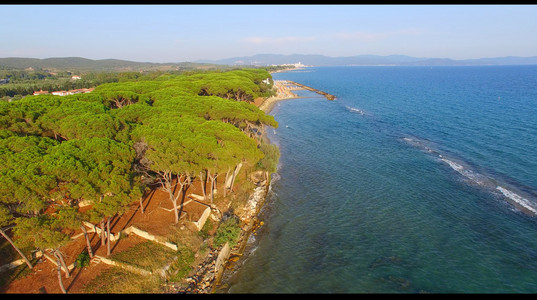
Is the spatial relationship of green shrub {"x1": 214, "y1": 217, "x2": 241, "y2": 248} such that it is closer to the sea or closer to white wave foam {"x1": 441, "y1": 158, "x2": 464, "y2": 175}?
the sea

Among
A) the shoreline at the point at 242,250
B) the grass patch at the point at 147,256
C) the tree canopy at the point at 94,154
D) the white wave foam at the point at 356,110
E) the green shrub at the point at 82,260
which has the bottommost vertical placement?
the shoreline at the point at 242,250

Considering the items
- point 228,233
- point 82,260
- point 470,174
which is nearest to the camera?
point 82,260

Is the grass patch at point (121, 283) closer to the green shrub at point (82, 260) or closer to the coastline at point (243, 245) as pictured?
the green shrub at point (82, 260)

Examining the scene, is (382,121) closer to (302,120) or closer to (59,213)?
(302,120)

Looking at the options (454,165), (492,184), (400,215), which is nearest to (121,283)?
(400,215)

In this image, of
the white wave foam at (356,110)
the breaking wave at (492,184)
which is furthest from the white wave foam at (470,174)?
the white wave foam at (356,110)

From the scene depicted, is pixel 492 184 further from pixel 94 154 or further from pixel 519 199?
pixel 94 154

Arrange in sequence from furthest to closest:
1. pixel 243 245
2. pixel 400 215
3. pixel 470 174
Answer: pixel 470 174 < pixel 400 215 < pixel 243 245
